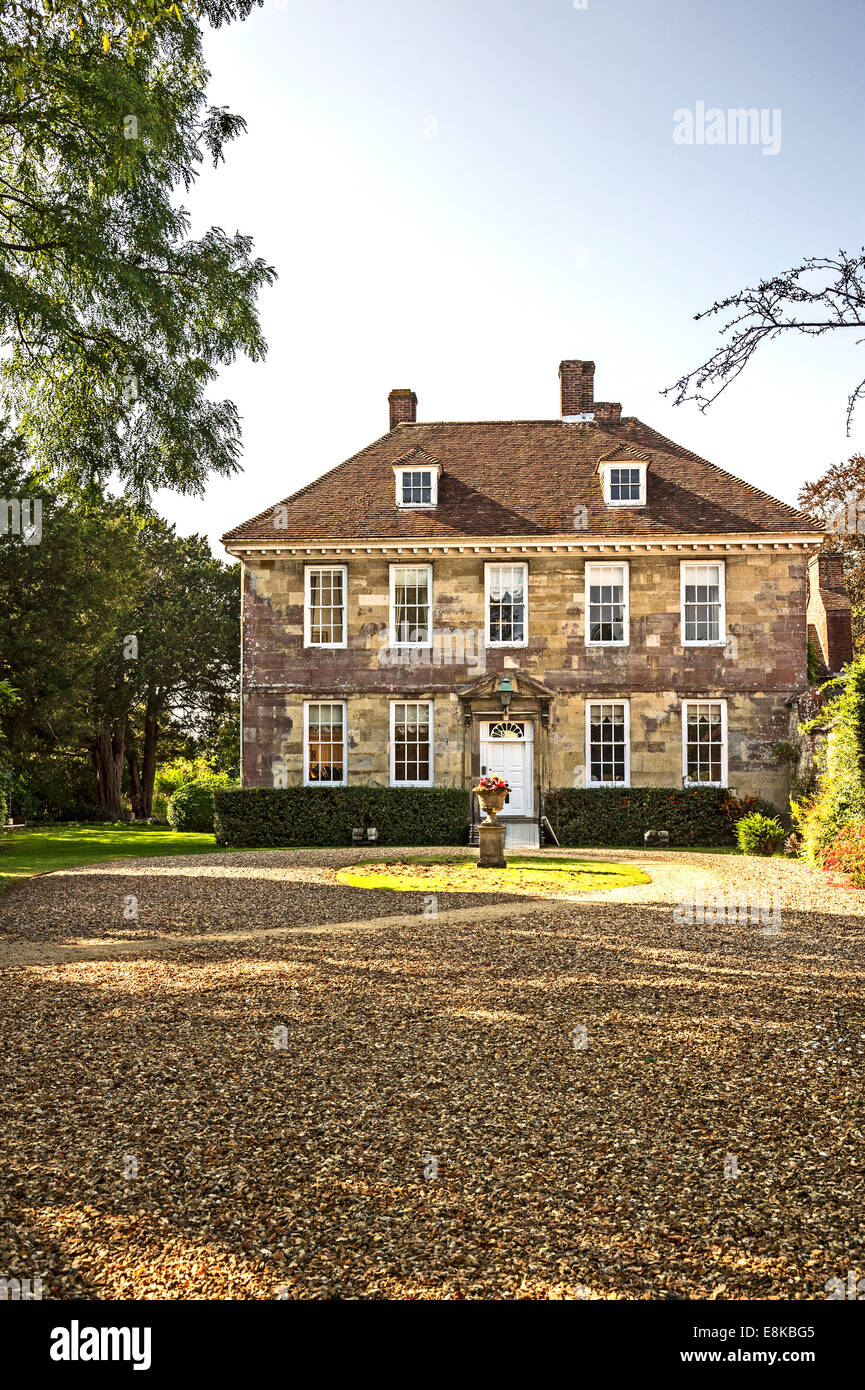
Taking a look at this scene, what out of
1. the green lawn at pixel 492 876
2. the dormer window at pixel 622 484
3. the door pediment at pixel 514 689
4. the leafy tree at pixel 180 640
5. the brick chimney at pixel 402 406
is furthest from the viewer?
the leafy tree at pixel 180 640

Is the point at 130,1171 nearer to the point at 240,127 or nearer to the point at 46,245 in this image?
the point at 46,245

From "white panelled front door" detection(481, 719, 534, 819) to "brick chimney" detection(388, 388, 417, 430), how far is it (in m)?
9.88

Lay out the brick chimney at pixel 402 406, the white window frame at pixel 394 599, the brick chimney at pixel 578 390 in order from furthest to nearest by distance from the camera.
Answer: the brick chimney at pixel 402 406 → the brick chimney at pixel 578 390 → the white window frame at pixel 394 599

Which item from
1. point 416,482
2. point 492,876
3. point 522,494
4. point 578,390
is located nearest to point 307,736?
point 416,482

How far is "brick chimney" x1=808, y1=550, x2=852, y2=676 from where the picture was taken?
86.9 ft

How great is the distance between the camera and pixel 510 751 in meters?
23.4

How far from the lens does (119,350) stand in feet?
38.0

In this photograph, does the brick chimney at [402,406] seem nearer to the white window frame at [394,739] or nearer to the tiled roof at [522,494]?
the tiled roof at [522,494]

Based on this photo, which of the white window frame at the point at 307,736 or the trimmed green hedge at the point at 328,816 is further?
the white window frame at the point at 307,736

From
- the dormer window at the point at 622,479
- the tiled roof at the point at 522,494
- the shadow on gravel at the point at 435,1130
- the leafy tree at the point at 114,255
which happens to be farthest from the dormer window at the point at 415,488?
the shadow on gravel at the point at 435,1130

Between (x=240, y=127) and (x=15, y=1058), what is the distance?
10498mm

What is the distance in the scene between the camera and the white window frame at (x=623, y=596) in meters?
23.6

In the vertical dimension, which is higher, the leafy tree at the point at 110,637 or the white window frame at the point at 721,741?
the leafy tree at the point at 110,637

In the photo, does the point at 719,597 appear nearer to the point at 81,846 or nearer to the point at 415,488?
the point at 415,488
